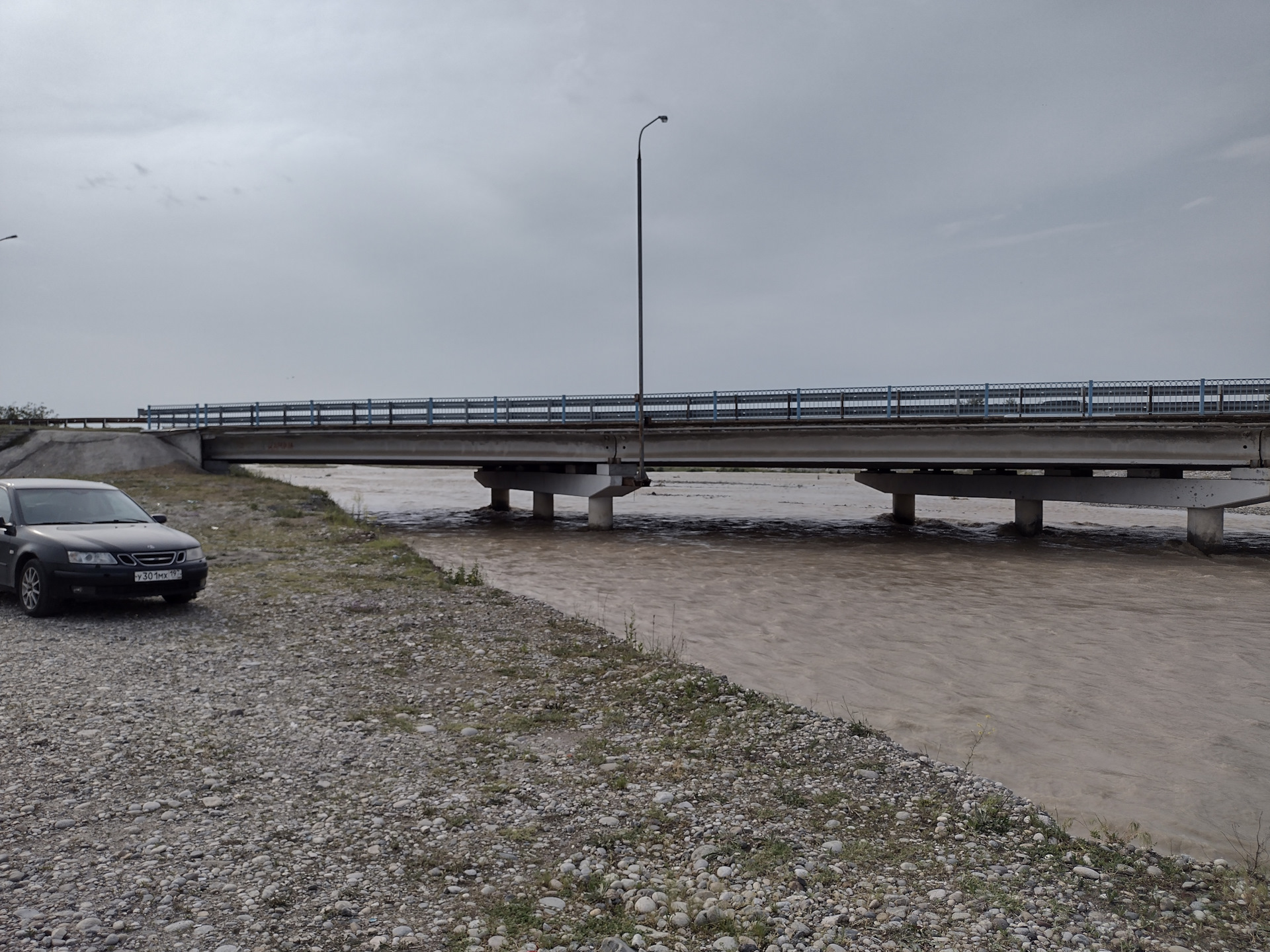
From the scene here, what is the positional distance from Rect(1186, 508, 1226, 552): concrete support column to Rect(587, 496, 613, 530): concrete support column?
19.5 m

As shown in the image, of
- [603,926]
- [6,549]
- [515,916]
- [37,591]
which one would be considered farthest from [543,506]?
[603,926]

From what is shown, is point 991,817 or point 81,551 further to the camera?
point 81,551

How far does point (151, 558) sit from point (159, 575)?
245 mm

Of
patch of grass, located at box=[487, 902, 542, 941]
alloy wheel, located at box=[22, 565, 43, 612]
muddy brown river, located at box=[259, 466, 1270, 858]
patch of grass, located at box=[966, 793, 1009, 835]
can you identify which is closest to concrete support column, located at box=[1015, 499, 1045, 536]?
muddy brown river, located at box=[259, 466, 1270, 858]

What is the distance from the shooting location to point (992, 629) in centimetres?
1406

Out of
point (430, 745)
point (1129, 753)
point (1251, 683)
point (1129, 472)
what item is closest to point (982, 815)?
point (1129, 753)

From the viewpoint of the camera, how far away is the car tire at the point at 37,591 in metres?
10.8

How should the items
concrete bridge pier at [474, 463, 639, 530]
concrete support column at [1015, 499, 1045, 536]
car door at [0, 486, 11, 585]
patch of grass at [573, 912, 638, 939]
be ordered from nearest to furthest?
patch of grass at [573, 912, 638, 939]
car door at [0, 486, 11, 585]
concrete support column at [1015, 499, 1045, 536]
concrete bridge pier at [474, 463, 639, 530]

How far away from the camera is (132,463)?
37688 mm

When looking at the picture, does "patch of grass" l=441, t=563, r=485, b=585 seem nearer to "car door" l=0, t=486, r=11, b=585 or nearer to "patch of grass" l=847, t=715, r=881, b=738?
"car door" l=0, t=486, r=11, b=585

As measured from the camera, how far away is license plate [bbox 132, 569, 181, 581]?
11.0 metres

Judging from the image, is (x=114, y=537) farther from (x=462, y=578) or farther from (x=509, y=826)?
(x=509, y=826)

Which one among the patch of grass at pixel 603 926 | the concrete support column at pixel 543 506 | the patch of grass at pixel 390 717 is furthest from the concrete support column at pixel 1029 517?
the patch of grass at pixel 603 926

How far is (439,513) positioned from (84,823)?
35.9 m
